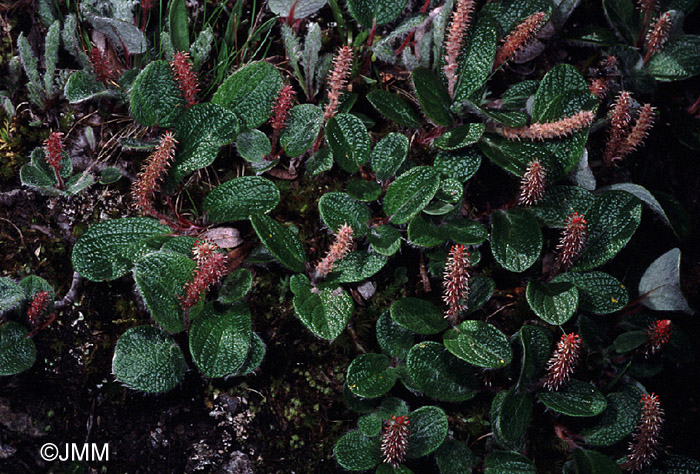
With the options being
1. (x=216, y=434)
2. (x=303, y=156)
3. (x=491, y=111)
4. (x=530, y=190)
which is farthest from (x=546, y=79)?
(x=216, y=434)

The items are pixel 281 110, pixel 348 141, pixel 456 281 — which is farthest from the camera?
pixel 348 141

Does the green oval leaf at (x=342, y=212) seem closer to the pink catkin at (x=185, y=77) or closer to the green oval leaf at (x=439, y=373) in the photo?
the green oval leaf at (x=439, y=373)

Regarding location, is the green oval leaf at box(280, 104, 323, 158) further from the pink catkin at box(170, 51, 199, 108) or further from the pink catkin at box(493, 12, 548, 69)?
the pink catkin at box(493, 12, 548, 69)

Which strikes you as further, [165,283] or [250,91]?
[250,91]

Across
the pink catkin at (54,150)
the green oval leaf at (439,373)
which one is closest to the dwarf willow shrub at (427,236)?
the green oval leaf at (439,373)

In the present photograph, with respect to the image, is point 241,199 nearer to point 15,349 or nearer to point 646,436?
point 15,349

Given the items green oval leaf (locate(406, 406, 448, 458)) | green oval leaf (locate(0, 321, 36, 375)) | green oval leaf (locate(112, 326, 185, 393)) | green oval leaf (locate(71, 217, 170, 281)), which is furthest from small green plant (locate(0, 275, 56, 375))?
green oval leaf (locate(406, 406, 448, 458))

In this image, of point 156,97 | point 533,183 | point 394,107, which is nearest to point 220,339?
point 156,97
